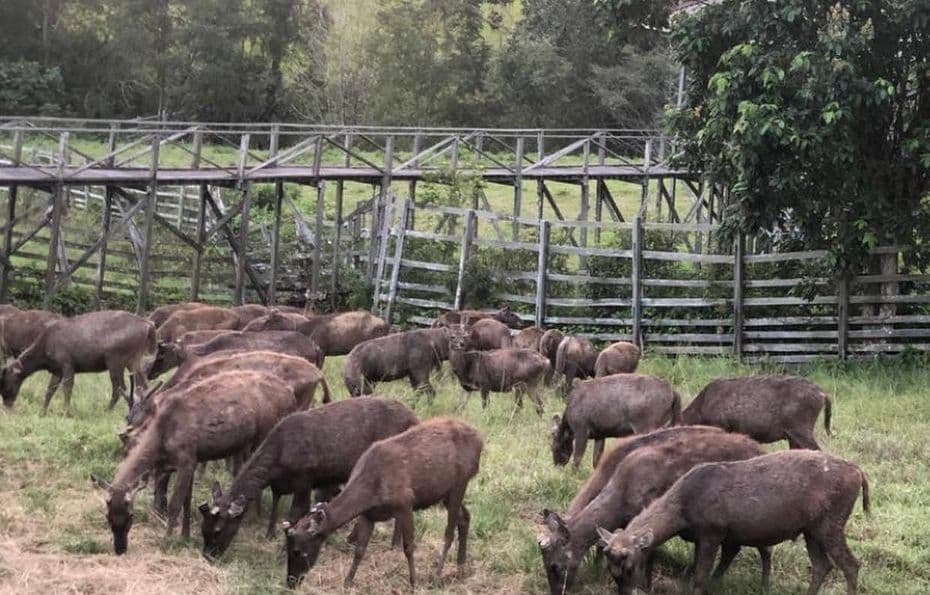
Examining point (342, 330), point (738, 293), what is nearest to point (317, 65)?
point (738, 293)

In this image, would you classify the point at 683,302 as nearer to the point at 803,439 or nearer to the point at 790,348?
the point at 790,348

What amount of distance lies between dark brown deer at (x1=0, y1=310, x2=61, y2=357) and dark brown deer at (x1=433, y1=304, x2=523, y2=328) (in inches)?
211

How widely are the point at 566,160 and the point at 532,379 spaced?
27.2m

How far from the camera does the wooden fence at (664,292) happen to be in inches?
636

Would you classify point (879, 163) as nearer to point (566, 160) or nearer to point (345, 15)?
point (566, 160)

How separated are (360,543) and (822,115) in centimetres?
A: 891

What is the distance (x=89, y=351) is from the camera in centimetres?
1327

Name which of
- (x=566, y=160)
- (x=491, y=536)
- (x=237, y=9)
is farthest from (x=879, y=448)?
(x=237, y=9)

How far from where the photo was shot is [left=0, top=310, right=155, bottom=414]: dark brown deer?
13258 millimetres

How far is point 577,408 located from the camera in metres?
10.8

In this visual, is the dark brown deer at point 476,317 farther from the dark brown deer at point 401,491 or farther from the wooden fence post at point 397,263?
the dark brown deer at point 401,491

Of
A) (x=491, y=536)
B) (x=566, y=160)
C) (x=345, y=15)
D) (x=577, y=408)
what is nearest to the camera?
(x=491, y=536)

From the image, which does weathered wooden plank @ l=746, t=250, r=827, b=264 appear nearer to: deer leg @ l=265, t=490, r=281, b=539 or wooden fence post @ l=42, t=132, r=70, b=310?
deer leg @ l=265, t=490, r=281, b=539

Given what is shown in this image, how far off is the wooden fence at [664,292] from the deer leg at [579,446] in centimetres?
659
